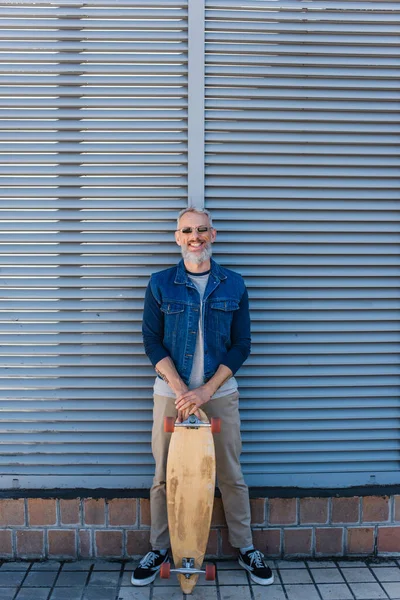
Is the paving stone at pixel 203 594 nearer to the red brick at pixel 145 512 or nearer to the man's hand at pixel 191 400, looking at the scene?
the red brick at pixel 145 512

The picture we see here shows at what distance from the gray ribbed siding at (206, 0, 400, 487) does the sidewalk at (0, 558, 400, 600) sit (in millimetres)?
538

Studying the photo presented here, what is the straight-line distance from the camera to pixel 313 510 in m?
3.96

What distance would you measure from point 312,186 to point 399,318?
3.43 feet

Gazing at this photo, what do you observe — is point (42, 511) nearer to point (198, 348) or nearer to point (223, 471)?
point (223, 471)

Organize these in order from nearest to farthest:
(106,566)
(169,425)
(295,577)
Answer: (169,425)
(295,577)
(106,566)

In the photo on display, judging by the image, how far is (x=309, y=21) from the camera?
389 centimetres

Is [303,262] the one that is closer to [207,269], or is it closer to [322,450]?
[207,269]

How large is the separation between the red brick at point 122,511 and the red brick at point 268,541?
2.60ft

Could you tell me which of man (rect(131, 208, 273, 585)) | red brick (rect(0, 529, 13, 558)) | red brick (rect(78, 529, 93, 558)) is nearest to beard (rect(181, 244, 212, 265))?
man (rect(131, 208, 273, 585))

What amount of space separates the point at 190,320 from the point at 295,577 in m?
1.71

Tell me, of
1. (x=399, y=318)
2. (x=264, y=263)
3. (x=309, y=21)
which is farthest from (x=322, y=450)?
(x=309, y=21)

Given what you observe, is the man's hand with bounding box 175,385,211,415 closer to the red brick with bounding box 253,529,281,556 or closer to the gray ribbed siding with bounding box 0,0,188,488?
the gray ribbed siding with bounding box 0,0,188,488

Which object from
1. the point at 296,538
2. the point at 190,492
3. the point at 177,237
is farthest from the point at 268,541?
the point at 177,237

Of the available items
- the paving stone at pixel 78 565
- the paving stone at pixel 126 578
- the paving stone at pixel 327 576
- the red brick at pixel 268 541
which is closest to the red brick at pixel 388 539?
the paving stone at pixel 327 576
